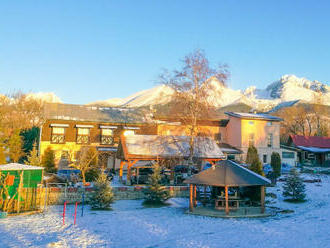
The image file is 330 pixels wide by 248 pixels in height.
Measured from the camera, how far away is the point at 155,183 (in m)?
19.6

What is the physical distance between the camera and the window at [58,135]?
35.9 meters

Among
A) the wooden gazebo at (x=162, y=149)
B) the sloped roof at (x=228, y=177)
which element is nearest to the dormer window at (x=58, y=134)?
the wooden gazebo at (x=162, y=149)

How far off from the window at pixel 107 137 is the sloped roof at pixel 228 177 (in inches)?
880

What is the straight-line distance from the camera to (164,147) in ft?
81.7

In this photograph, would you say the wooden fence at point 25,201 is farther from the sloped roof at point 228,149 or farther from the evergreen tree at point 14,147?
the sloped roof at point 228,149

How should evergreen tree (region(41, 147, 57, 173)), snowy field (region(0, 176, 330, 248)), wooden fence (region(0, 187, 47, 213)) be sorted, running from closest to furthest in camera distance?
1. snowy field (region(0, 176, 330, 248))
2. wooden fence (region(0, 187, 47, 213))
3. evergreen tree (region(41, 147, 57, 173))

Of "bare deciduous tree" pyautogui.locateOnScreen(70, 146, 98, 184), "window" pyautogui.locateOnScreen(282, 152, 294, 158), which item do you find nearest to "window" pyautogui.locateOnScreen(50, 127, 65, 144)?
"bare deciduous tree" pyautogui.locateOnScreen(70, 146, 98, 184)

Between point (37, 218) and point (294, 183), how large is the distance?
1608 cm

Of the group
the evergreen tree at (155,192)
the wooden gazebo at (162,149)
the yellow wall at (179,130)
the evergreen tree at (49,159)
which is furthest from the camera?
the evergreen tree at (49,159)

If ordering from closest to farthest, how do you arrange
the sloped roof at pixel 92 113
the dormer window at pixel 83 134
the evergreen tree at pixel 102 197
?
the evergreen tree at pixel 102 197 < the dormer window at pixel 83 134 < the sloped roof at pixel 92 113

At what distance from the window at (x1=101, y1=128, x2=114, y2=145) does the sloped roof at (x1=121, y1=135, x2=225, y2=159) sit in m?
13.0

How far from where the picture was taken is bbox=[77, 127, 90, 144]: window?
36.9 m

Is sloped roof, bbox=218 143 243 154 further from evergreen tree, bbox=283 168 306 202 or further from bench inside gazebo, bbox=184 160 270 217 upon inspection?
bench inside gazebo, bbox=184 160 270 217

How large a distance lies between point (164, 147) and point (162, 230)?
39.6 ft
